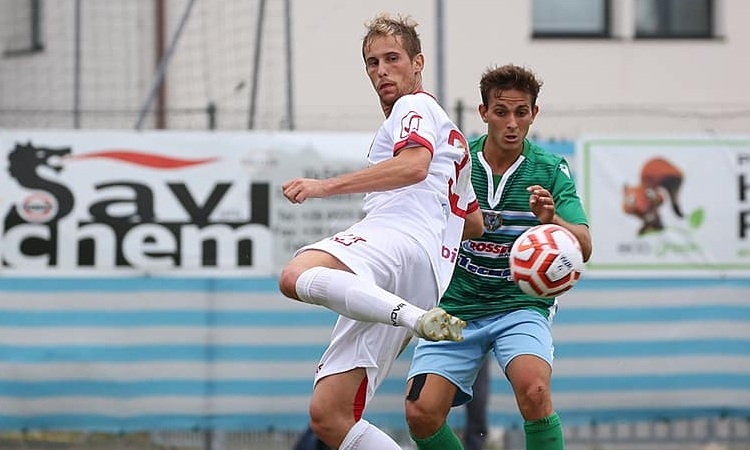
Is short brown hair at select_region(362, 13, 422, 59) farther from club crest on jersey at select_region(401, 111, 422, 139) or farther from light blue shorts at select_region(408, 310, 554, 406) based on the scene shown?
light blue shorts at select_region(408, 310, 554, 406)

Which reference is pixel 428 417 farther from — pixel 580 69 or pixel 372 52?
pixel 580 69

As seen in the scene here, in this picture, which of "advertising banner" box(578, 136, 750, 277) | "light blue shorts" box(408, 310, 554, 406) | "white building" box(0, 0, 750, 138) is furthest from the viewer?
"white building" box(0, 0, 750, 138)

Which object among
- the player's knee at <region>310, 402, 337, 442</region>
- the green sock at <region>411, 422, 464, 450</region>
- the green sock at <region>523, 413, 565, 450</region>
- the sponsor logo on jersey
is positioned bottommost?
the green sock at <region>411, 422, 464, 450</region>

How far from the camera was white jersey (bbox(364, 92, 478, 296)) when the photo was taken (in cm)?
666

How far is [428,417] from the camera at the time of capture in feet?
24.6

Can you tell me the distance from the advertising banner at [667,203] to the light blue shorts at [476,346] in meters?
3.67

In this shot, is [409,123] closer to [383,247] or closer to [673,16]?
[383,247]

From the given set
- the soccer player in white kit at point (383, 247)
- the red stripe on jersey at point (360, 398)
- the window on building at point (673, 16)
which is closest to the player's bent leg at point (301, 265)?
the soccer player in white kit at point (383, 247)

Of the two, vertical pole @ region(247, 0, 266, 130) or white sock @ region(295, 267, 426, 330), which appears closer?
white sock @ region(295, 267, 426, 330)

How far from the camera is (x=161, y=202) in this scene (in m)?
11.0

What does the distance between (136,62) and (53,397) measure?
5.59m

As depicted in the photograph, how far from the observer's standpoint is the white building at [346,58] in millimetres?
14250

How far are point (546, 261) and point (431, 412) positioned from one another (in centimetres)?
107

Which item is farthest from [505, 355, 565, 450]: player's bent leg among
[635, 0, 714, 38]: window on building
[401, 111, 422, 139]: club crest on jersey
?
[635, 0, 714, 38]: window on building
